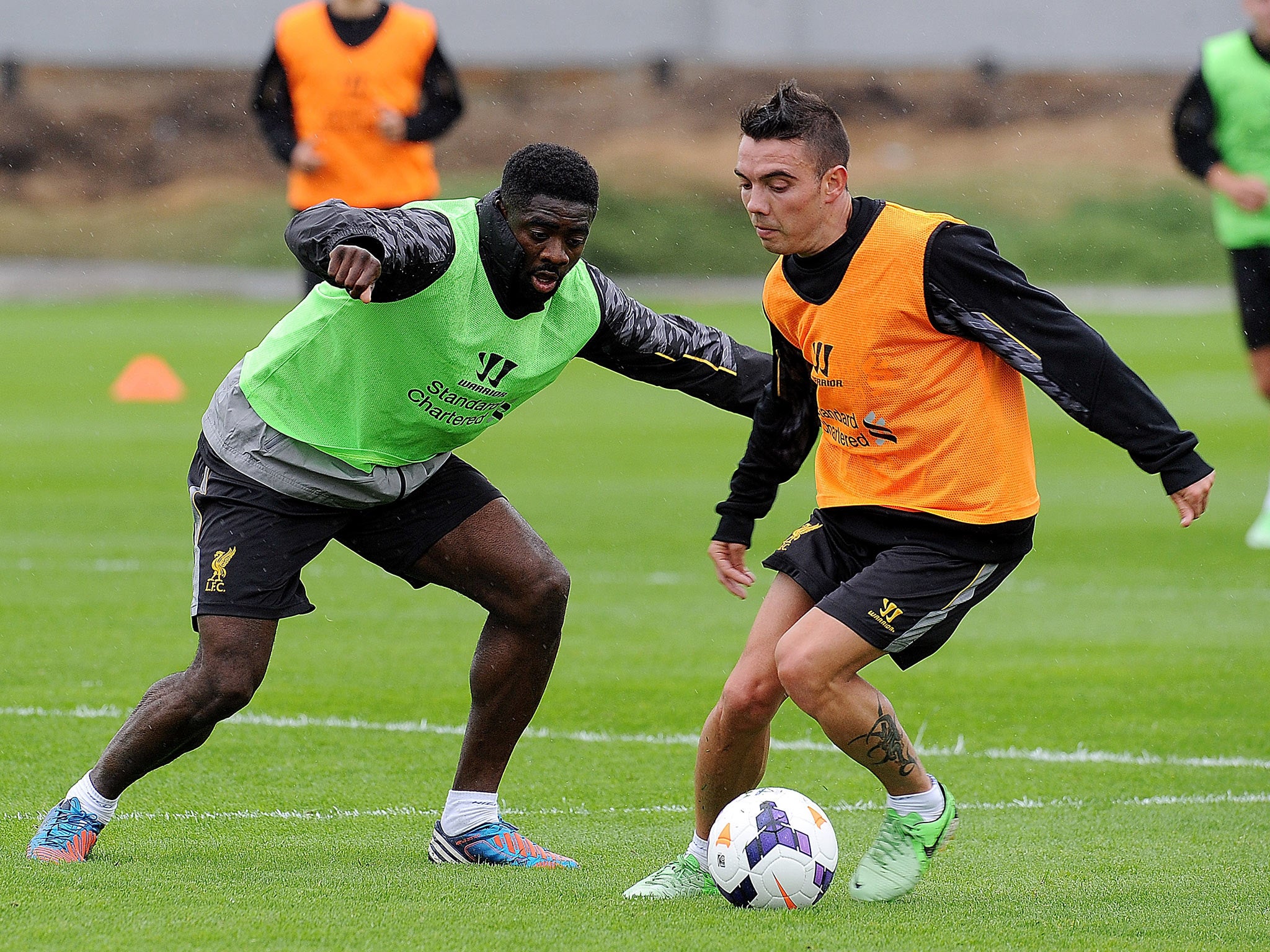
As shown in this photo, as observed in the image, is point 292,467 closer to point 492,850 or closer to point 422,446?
point 422,446

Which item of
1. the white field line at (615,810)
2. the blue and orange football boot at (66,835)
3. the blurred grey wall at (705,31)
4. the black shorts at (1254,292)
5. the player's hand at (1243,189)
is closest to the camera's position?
the blue and orange football boot at (66,835)

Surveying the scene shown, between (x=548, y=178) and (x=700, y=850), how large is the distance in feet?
5.84

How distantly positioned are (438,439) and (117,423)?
505 inches

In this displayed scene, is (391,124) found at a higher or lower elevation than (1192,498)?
lower

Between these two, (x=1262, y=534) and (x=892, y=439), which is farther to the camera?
(x=1262, y=534)

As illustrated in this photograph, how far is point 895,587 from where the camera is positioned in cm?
461

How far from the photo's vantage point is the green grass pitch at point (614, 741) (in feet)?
14.6

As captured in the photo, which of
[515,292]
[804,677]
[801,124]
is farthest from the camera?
[515,292]

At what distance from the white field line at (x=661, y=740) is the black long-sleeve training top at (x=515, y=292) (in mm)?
1763

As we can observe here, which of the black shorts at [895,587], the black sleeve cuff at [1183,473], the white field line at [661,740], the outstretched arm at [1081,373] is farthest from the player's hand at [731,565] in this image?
the white field line at [661,740]

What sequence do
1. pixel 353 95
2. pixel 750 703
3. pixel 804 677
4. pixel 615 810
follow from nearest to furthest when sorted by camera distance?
pixel 804 677, pixel 750 703, pixel 615 810, pixel 353 95

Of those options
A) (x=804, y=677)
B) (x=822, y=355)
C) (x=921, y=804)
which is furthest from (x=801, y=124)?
(x=921, y=804)

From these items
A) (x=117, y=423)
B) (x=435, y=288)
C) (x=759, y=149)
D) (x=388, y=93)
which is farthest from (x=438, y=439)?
(x=117, y=423)

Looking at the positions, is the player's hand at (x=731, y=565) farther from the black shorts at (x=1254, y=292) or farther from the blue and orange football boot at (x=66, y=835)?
the black shorts at (x=1254, y=292)
